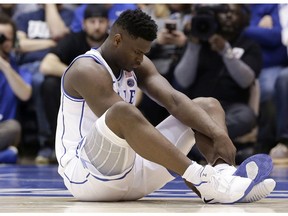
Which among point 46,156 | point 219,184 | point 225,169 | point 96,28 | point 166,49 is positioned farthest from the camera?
point 46,156

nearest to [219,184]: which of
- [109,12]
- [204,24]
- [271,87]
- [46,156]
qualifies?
[204,24]

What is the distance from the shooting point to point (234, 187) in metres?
3.61

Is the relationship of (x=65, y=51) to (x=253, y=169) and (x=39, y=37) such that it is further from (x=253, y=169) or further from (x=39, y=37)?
(x=253, y=169)

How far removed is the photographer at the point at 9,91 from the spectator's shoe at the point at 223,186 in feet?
16.4

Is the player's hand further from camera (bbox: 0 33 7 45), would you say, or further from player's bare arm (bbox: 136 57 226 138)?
camera (bbox: 0 33 7 45)

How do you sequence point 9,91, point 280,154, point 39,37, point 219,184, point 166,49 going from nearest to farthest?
point 219,184 → point 280,154 → point 166,49 → point 9,91 → point 39,37

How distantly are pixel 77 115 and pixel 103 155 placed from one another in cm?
31

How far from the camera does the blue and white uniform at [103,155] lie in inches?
146

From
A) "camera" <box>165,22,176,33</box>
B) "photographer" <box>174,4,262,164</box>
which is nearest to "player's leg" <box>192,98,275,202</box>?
"photographer" <box>174,4,262,164</box>

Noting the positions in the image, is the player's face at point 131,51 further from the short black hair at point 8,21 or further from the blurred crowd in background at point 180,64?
the short black hair at point 8,21

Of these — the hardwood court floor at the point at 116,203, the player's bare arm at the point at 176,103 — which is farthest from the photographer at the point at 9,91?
the player's bare arm at the point at 176,103

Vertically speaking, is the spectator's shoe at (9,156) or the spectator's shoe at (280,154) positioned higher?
the spectator's shoe at (280,154)

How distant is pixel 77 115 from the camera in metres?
3.93

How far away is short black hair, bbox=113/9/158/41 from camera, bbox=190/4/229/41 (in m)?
3.68
